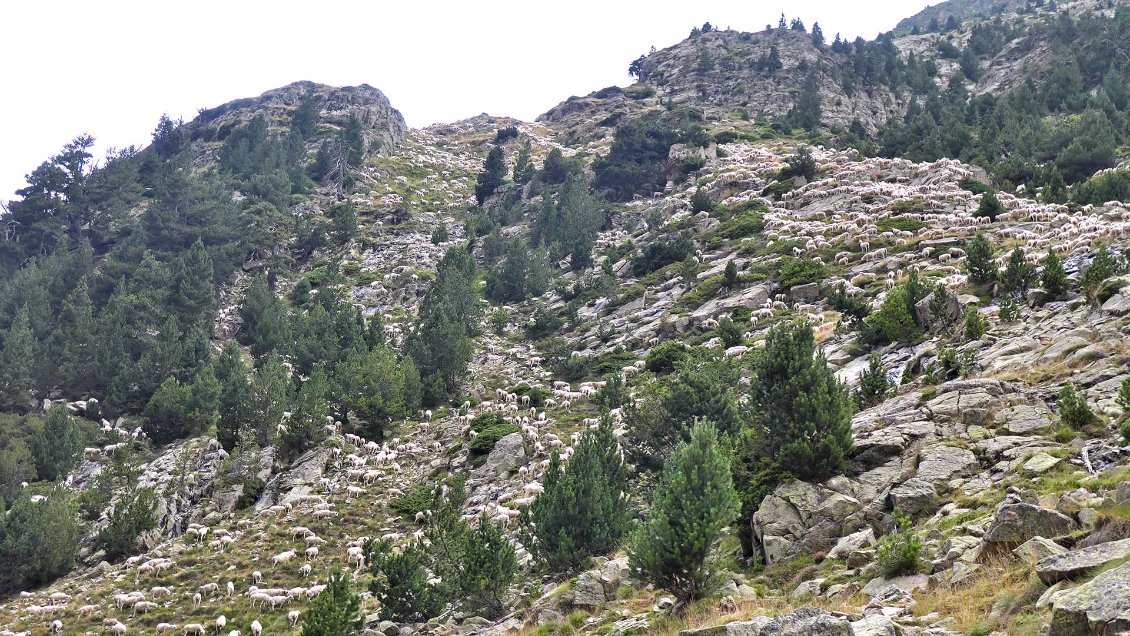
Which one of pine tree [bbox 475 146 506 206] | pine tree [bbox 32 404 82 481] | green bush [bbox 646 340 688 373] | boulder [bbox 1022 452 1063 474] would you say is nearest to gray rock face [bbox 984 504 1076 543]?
boulder [bbox 1022 452 1063 474]

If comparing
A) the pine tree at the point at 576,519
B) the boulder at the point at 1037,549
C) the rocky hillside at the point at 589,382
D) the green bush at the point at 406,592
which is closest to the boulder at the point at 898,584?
the rocky hillside at the point at 589,382

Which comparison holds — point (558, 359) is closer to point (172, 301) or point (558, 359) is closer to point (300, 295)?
point (300, 295)

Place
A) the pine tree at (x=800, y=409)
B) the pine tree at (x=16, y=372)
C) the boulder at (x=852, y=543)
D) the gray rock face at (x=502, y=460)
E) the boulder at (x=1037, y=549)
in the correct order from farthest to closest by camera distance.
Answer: the pine tree at (x=16, y=372)
the gray rock face at (x=502, y=460)
the pine tree at (x=800, y=409)
the boulder at (x=852, y=543)
the boulder at (x=1037, y=549)

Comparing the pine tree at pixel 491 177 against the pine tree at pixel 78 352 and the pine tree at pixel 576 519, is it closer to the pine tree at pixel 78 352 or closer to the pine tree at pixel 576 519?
the pine tree at pixel 78 352

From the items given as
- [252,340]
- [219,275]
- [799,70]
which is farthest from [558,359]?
[799,70]

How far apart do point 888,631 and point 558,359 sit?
131 feet

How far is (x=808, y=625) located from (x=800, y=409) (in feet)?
37.5

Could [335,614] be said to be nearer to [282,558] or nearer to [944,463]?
[282,558]

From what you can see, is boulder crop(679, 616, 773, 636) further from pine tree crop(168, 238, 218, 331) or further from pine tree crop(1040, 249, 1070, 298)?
pine tree crop(168, 238, 218, 331)

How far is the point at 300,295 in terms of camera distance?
7169 centimetres

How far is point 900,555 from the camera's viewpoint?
14.7 m

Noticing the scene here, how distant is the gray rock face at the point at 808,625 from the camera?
11.0 metres

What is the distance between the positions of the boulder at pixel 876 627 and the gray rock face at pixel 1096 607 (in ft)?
6.87

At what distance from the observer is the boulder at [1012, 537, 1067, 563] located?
12.4 m
